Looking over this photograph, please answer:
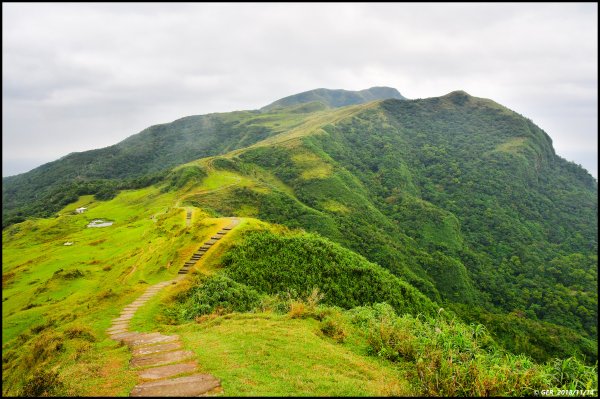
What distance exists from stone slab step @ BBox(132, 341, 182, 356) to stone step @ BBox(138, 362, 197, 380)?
4.88 feet

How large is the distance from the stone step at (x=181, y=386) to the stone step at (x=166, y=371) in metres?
0.37

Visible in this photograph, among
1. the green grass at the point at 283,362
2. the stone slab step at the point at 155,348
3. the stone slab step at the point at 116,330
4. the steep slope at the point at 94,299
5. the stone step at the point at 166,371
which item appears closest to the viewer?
the green grass at the point at 283,362

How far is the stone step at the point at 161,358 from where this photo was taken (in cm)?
1029

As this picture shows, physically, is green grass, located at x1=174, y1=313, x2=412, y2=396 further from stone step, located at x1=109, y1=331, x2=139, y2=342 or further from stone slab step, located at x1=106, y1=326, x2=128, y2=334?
stone slab step, located at x1=106, y1=326, x2=128, y2=334

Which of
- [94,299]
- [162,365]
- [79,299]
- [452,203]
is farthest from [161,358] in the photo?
[452,203]

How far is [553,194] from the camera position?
129125mm

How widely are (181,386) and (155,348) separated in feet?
11.6

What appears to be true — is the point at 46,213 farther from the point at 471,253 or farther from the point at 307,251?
the point at 471,253

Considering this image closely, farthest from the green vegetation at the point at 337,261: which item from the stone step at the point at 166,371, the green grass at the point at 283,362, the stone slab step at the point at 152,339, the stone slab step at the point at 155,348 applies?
the stone slab step at the point at 152,339

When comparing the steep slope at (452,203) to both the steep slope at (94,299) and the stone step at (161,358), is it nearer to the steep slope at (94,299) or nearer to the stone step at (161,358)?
the steep slope at (94,299)

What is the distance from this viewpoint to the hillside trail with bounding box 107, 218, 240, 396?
27.8 ft

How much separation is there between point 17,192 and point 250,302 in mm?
174949

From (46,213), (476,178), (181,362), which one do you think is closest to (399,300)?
(181,362)

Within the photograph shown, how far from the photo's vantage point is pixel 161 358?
34.9 ft
